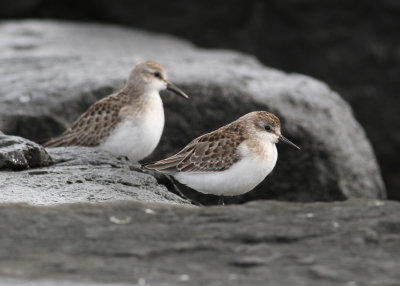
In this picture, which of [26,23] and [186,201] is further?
[26,23]

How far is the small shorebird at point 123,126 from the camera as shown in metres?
9.31

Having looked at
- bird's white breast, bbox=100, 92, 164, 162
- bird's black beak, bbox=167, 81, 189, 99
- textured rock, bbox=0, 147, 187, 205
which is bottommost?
textured rock, bbox=0, 147, 187, 205

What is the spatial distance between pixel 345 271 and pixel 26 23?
11.3 metres

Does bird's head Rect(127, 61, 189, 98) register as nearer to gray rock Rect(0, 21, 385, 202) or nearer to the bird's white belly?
gray rock Rect(0, 21, 385, 202)

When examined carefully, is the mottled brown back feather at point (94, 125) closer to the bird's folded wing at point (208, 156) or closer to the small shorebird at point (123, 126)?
the small shorebird at point (123, 126)

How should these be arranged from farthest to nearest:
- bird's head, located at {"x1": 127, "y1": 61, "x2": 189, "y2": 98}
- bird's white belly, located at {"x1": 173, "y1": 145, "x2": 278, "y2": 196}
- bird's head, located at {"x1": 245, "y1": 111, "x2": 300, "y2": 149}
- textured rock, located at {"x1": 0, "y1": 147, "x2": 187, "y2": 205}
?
bird's head, located at {"x1": 127, "y1": 61, "x2": 189, "y2": 98} → bird's head, located at {"x1": 245, "y1": 111, "x2": 300, "y2": 149} → bird's white belly, located at {"x1": 173, "y1": 145, "x2": 278, "y2": 196} → textured rock, located at {"x1": 0, "y1": 147, "x2": 187, "y2": 205}

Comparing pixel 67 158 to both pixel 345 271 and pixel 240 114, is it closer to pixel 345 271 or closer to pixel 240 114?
pixel 240 114

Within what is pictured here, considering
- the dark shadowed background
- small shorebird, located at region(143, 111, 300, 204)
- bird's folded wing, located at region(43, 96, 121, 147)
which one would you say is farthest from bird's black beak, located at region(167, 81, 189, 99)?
the dark shadowed background

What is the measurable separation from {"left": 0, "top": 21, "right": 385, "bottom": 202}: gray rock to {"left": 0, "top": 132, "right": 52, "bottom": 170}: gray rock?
2381 mm

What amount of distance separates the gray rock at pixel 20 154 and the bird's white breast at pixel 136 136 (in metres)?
1.58

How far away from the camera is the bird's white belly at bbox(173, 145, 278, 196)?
7.86 metres

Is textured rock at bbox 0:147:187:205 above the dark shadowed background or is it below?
below

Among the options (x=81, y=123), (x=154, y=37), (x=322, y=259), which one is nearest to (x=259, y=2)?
(x=154, y=37)

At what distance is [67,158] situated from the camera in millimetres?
8094
